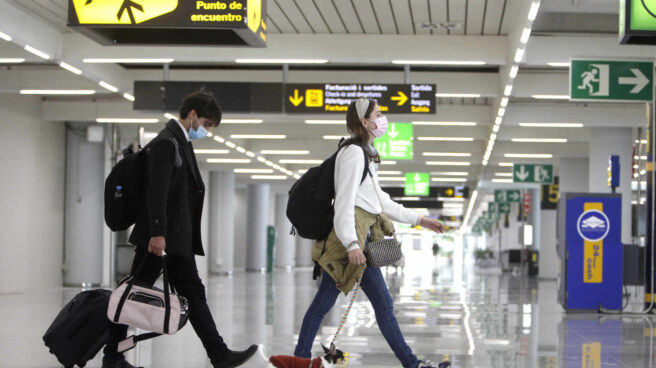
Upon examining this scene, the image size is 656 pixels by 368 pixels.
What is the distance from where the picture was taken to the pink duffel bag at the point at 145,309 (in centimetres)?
512

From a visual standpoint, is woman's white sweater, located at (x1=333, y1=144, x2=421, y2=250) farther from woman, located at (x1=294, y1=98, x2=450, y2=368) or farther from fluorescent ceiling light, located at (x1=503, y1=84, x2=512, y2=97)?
fluorescent ceiling light, located at (x1=503, y1=84, x2=512, y2=97)

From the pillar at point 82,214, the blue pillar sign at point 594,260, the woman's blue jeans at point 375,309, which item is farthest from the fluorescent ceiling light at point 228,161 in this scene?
the woman's blue jeans at point 375,309

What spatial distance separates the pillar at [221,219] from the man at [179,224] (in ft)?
88.2

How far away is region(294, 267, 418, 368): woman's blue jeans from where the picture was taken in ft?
16.7

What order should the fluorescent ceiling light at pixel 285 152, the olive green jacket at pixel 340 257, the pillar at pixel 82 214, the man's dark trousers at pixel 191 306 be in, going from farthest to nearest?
the fluorescent ceiling light at pixel 285 152, the pillar at pixel 82 214, the man's dark trousers at pixel 191 306, the olive green jacket at pixel 340 257

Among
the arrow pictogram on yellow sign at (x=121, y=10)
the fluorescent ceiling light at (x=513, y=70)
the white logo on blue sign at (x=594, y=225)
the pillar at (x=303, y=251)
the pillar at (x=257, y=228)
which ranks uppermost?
the fluorescent ceiling light at (x=513, y=70)

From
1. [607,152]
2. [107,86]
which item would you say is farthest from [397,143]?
[107,86]

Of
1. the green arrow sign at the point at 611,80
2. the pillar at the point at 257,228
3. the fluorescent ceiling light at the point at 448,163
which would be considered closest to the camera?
the green arrow sign at the point at 611,80

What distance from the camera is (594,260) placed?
12828mm

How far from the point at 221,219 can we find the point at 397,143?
52.3 ft

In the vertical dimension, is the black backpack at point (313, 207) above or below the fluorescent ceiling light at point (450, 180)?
below

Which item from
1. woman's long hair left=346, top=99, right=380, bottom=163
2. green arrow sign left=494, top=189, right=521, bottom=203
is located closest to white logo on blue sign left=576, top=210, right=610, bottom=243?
woman's long hair left=346, top=99, right=380, bottom=163

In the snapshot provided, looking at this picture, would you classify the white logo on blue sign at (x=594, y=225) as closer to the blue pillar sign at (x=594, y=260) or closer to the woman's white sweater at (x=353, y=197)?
the blue pillar sign at (x=594, y=260)

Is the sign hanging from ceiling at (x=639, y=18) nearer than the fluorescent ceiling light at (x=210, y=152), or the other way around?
the sign hanging from ceiling at (x=639, y=18)
